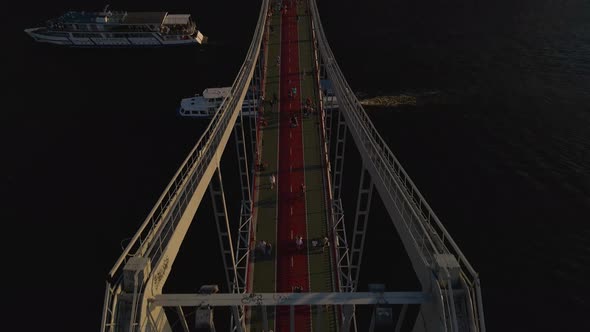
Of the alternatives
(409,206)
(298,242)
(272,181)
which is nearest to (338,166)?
(272,181)

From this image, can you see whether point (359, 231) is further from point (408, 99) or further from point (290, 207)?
point (408, 99)

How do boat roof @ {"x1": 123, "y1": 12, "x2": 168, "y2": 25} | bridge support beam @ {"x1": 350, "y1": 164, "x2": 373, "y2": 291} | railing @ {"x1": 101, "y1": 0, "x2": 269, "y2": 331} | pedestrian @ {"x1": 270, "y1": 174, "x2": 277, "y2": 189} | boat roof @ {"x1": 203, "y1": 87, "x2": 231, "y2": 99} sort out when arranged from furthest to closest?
boat roof @ {"x1": 123, "y1": 12, "x2": 168, "y2": 25}, boat roof @ {"x1": 203, "y1": 87, "x2": 231, "y2": 99}, pedestrian @ {"x1": 270, "y1": 174, "x2": 277, "y2": 189}, bridge support beam @ {"x1": 350, "y1": 164, "x2": 373, "y2": 291}, railing @ {"x1": 101, "y1": 0, "x2": 269, "y2": 331}

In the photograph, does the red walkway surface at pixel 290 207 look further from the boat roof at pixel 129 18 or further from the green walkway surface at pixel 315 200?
the boat roof at pixel 129 18

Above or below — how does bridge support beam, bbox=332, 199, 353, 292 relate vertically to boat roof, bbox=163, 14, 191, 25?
below

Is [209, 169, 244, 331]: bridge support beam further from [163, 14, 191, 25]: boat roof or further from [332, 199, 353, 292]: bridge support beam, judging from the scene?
[163, 14, 191, 25]: boat roof

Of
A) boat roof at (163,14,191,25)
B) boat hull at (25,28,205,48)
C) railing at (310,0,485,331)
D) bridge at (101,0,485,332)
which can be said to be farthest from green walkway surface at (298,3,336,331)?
boat hull at (25,28,205,48)

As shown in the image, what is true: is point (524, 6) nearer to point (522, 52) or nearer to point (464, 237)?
point (522, 52)
